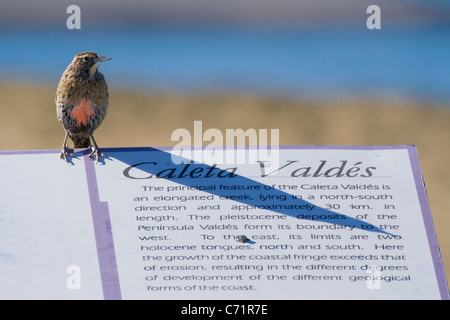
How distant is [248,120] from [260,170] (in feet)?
14.0

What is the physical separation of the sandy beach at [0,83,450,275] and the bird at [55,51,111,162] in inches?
125

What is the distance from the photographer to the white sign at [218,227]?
8.77 ft

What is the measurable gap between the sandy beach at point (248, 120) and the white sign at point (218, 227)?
3289 mm

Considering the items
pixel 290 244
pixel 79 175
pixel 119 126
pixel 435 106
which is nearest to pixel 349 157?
pixel 290 244

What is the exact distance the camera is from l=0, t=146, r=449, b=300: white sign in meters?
2.67

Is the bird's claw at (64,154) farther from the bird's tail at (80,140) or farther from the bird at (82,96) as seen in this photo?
the bird's tail at (80,140)

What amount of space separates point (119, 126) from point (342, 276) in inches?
192

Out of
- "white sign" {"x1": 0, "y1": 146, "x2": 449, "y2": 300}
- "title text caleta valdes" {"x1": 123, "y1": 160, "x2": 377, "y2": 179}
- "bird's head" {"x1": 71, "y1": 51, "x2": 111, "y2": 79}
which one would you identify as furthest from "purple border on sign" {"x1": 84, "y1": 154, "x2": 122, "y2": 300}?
"bird's head" {"x1": 71, "y1": 51, "x2": 111, "y2": 79}

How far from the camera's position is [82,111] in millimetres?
3357

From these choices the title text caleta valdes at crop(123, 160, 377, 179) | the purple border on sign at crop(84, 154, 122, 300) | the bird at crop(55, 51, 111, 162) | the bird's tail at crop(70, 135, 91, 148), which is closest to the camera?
the purple border on sign at crop(84, 154, 122, 300)

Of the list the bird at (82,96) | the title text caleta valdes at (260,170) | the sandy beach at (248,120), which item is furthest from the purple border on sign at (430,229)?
the sandy beach at (248,120)

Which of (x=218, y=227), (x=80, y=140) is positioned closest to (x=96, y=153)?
(x=80, y=140)

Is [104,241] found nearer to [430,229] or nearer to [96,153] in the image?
[96,153]

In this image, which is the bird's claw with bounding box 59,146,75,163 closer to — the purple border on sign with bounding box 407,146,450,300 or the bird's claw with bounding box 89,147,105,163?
the bird's claw with bounding box 89,147,105,163
